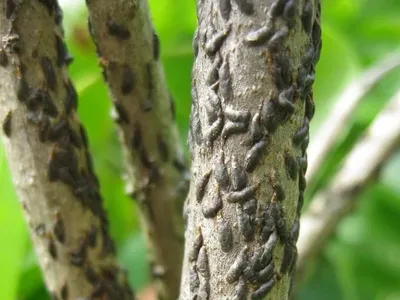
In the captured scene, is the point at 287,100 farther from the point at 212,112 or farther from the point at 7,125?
the point at 7,125

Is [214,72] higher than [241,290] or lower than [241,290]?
higher

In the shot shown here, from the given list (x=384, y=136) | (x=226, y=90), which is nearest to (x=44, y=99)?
(x=226, y=90)

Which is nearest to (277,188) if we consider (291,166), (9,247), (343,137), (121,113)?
(291,166)

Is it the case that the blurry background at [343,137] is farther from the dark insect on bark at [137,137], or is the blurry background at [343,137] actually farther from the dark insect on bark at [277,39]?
the dark insect on bark at [277,39]

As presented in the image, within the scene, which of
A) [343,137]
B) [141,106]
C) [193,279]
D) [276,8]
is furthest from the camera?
[343,137]

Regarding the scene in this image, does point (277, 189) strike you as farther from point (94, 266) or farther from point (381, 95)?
point (381, 95)
